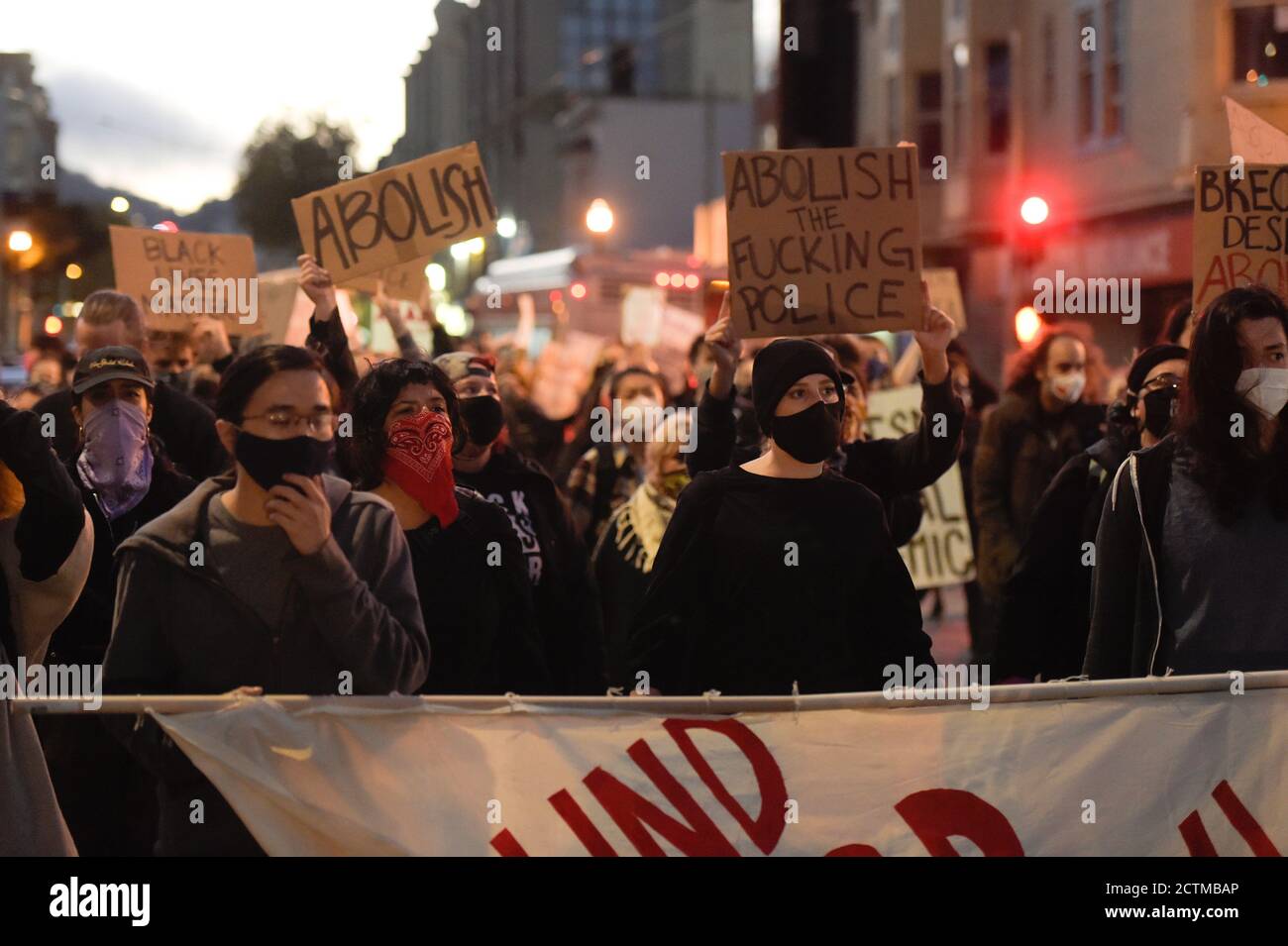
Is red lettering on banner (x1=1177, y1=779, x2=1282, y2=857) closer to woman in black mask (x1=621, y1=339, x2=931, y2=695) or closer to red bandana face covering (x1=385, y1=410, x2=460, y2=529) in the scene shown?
woman in black mask (x1=621, y1=339, x2=931, y2=695)

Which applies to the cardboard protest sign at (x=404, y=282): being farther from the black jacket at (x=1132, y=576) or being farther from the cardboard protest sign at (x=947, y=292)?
the cardboard protest sign at (x=947, y=292)

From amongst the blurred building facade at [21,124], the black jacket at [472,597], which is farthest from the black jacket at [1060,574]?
the blurred building facade at [21,124]

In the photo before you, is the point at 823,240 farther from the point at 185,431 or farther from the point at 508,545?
the point at 185,431

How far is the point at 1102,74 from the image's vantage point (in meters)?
27.2

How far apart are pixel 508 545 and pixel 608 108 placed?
207 feet

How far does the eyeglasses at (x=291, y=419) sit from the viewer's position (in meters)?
4.34

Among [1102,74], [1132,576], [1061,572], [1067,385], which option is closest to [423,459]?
[1132,576]

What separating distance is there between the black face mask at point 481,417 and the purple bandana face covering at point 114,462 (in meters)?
1.00

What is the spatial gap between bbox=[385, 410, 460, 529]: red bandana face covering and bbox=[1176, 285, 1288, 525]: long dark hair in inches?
73.0

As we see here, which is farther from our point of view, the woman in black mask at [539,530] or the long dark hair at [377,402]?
the woman in black mask at [539,530]

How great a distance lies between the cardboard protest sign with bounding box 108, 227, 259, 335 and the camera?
9.71 metres

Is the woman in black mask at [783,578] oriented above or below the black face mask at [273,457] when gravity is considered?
below

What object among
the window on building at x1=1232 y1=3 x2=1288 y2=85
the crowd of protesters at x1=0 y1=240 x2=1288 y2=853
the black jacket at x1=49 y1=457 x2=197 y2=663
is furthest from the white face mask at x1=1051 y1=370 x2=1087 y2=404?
the window on building at x1=1232 y1=3 x2=1288 y2=85

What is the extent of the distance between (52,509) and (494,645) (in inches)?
51.9
